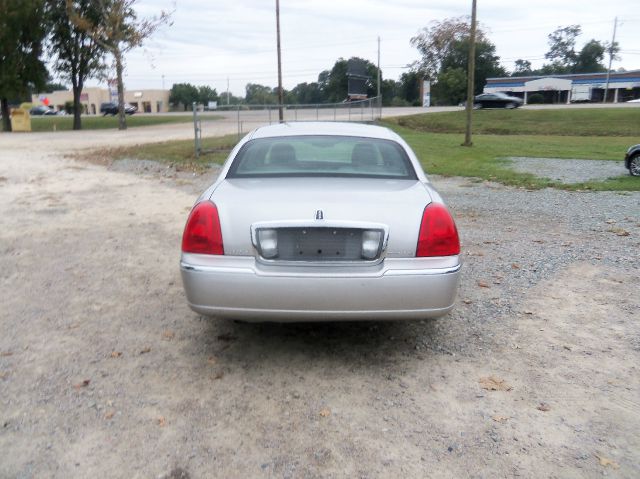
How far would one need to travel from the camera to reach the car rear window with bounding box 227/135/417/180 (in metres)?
4.57

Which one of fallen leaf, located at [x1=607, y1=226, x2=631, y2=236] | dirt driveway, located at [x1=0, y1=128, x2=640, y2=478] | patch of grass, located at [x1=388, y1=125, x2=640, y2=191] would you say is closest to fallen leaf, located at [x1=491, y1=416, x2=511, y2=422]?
dirt driveway, located at [x1=0, y1=128, x2=640, y2=478]

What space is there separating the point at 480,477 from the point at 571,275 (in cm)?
365

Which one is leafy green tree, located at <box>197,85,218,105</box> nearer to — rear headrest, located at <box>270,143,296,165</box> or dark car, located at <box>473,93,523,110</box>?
dark car, located at <box>473,93,523,110</box>

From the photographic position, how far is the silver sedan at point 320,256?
366 cm

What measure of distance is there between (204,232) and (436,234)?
1.42 meters

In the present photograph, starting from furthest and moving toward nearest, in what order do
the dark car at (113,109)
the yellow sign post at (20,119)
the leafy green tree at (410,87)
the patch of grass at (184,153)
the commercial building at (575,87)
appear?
the leafy green tree at (410,87)
the commercial building at (575,87)
the dark car at (113,109)
the yellow sign post at (20,119)
the patch of grass at (184,153)

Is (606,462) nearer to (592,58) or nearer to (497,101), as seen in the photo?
(497,101)

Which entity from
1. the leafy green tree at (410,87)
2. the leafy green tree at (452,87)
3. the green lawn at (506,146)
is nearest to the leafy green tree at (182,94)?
the leafy green tree at (410,87)

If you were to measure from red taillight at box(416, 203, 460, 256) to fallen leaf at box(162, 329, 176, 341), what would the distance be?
6.32ft

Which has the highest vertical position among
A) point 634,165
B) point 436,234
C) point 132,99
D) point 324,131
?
point 132,99

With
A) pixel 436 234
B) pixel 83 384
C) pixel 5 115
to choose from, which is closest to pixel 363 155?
pixel 436 234

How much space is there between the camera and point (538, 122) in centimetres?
3553

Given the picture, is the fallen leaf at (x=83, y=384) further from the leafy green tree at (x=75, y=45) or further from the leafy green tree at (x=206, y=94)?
the leafy green tree at (x=206, y=94)

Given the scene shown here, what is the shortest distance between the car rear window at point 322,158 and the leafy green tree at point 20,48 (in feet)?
125
